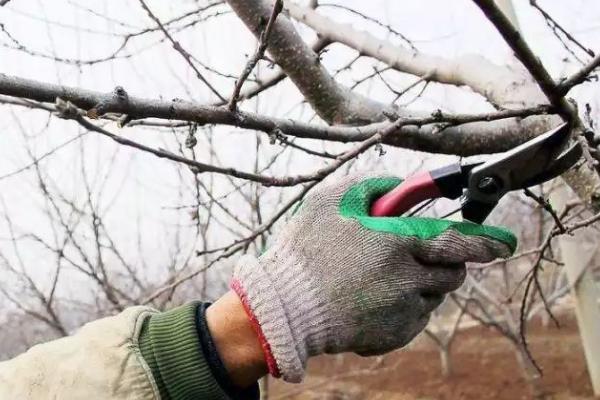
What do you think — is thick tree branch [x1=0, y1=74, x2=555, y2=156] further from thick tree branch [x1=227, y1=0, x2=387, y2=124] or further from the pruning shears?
thick tree branch [x1=227, y1=0, x2=387, y2=124]

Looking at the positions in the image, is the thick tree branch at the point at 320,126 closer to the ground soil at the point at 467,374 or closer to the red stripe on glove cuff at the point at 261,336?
the red stripe on glove cuff at the point at 261,336

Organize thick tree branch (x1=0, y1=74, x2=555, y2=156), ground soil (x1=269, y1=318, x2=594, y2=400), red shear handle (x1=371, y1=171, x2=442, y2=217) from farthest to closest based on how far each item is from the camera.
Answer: ground soil (x1=269, y1=318, x2=594, y2=400) → red shear handle (x1=371, y1=171, x2=442, y2=217) → thick tree branch (x1=0, y1=74, x2=555, y2=156)

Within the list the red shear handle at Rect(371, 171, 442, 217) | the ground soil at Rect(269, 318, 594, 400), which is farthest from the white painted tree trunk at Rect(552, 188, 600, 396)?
the red shear handle at Rect(371, 171, 442, 217)

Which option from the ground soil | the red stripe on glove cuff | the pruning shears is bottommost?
the ground soil

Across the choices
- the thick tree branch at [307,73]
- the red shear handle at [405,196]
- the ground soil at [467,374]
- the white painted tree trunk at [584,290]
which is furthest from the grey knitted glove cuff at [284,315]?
the ground soil at [467,374]

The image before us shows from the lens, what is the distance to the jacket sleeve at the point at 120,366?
920mm

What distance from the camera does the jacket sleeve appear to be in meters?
0.92

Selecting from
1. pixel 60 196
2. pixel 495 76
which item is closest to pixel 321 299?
pixel 495 76

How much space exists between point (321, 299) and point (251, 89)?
153 centimetres

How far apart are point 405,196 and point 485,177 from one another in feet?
0.59

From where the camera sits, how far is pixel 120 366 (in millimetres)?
939

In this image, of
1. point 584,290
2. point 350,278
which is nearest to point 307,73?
point 350,278

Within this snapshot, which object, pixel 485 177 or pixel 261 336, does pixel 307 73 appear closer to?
pixel 485 177

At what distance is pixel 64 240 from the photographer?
15.8 ft
